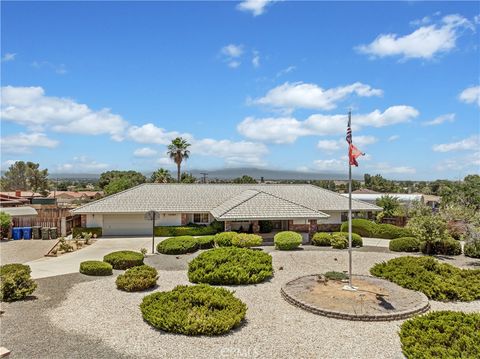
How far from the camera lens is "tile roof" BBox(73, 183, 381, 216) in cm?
3231

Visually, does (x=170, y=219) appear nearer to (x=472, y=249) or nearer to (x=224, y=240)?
(x=224, y=240)

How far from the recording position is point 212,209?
33.2 metres

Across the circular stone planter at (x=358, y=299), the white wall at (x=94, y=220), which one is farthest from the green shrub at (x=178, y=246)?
the white wall at (x=94, y=220)

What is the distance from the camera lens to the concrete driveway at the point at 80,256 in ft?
62.5

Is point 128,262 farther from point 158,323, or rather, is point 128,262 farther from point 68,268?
point 158,323

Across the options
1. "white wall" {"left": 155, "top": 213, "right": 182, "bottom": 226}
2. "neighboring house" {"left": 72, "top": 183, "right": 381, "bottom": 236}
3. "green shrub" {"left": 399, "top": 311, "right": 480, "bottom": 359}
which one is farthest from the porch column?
"green shrub" {"left": 399, "top": 311, "right": 480, "bottom": 359}

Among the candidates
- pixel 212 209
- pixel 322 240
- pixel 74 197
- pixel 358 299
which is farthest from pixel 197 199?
pixel 74 197

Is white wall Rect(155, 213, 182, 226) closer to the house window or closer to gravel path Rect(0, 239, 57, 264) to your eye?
the house window

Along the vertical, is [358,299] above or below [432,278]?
below

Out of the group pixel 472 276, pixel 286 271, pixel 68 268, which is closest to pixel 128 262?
pixel 68 268

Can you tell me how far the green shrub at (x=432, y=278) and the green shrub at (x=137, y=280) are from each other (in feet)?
34.5

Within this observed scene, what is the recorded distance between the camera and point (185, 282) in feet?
54.2

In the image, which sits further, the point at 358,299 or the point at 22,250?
the point at 22,250

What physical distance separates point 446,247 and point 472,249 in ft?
4.78
